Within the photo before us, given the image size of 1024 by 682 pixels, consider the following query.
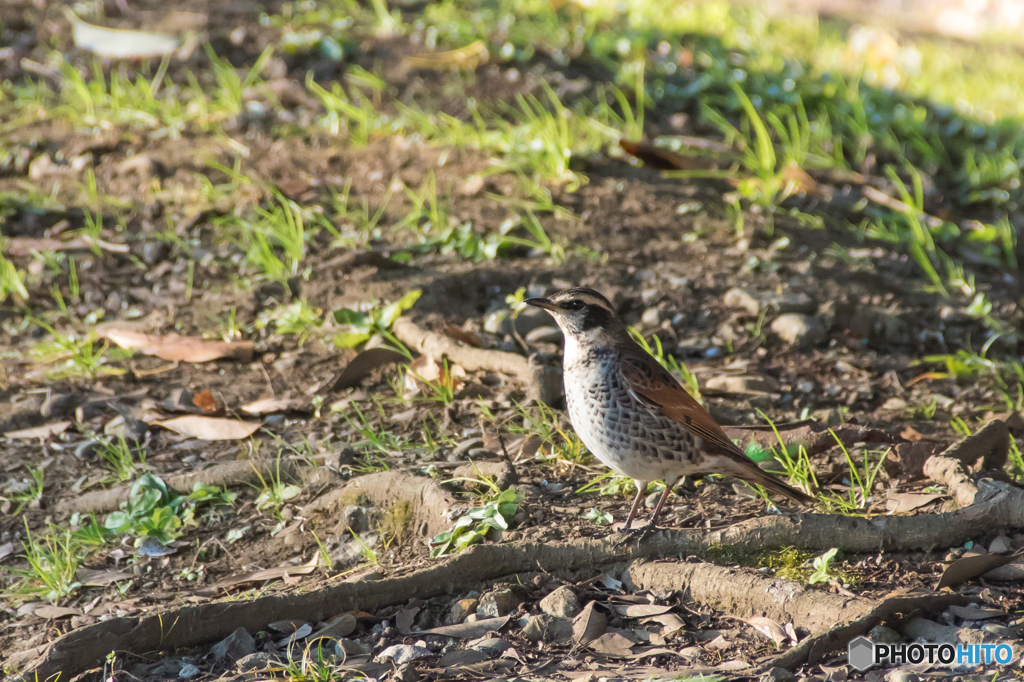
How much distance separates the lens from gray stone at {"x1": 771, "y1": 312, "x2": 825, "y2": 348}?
18.3 feet

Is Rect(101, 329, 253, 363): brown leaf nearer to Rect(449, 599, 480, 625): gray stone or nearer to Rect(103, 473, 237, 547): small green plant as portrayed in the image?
Rect(103, 473, 237, 547): small green plant

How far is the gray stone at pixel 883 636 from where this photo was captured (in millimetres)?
3281

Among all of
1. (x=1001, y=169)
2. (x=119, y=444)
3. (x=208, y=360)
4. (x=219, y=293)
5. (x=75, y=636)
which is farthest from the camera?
(x=1001, y=169)

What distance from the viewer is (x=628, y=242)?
621 cm

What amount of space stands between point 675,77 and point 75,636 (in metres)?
6.81

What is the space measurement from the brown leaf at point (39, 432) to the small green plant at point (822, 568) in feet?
12.1

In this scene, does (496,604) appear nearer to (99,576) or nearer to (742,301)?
(99,576)

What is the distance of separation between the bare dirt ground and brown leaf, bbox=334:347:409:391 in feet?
0.08

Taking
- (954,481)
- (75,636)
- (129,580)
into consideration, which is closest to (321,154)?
(129,580)

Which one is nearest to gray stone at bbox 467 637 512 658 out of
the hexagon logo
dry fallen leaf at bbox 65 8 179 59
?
the hexagon logo

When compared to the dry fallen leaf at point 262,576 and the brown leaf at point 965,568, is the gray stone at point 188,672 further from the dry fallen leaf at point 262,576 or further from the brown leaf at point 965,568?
the brown leaf at point 965,568

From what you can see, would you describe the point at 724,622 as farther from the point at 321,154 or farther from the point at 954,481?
the point at 321,154

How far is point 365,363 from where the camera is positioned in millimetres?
5188

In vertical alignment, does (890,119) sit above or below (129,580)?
above
